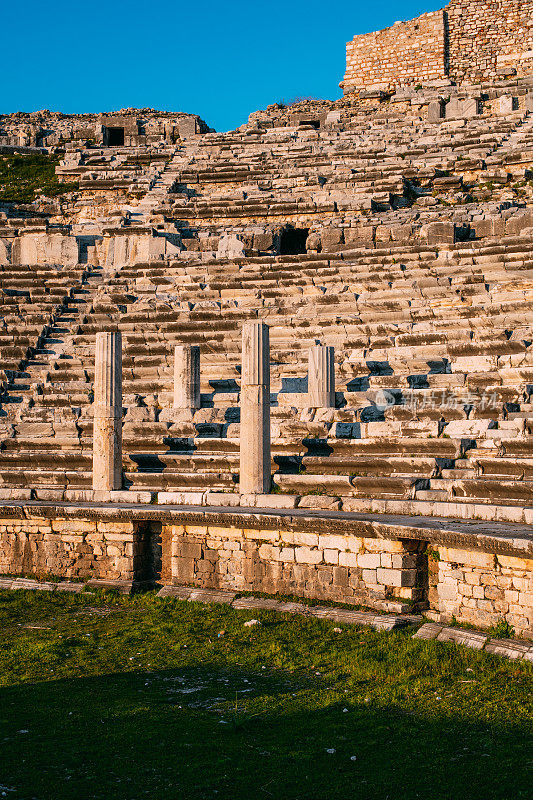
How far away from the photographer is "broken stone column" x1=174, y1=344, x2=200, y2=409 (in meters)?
14.0

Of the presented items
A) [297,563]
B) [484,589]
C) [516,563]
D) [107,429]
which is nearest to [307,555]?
[297,563]

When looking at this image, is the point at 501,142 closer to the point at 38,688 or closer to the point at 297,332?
the point at 297,332

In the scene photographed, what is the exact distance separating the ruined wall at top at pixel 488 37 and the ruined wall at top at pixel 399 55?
2.30ft

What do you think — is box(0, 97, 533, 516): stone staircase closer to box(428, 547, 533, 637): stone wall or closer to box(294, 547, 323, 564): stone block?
box(294, 547, 323, 564): stone block

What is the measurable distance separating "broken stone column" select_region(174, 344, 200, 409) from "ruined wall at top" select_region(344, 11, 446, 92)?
28.5 meters

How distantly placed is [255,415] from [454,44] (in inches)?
1279

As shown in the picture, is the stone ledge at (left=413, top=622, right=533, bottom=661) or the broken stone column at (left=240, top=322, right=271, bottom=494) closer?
the stone ledge at (left=413, top=622, right=533, bottom=661)

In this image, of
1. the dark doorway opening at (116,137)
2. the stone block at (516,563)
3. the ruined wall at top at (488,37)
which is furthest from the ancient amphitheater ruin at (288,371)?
the ruined wall at top at (488,37)

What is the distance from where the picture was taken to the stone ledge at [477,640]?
23.6 feet

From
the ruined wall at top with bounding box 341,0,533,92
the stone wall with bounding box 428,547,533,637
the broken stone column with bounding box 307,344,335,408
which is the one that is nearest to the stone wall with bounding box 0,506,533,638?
the stone wall with bounding box 428,547,533,637

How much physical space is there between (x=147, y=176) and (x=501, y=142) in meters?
11.0

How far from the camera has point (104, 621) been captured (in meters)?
9.52

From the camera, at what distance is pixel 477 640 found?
24.9 ft

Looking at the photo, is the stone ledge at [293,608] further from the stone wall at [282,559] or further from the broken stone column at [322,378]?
the broken stone column at [322,378]
